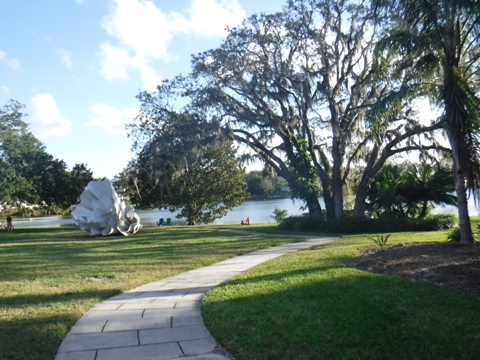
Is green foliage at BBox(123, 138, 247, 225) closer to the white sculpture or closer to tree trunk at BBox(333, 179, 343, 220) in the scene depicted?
the white sculpture

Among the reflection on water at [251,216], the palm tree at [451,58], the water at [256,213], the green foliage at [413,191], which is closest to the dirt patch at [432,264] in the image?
the palm tree at [451,58]

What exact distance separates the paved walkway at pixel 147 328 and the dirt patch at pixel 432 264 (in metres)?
3.21

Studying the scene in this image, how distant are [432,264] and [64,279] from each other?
24.1ft

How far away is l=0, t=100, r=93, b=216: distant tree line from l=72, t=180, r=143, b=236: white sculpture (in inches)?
446

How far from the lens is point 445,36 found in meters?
11.1

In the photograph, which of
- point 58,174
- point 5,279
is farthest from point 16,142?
point 5,279

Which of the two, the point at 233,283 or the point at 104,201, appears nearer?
the point at 233,283

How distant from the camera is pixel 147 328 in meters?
6.02

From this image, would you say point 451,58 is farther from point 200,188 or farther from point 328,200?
point 200,188

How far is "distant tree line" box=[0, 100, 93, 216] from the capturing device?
117ft

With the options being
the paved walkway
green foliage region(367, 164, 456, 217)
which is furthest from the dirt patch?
green foliage region(367, 164, 456, 217)

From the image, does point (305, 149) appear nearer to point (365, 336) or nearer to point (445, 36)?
point (445, 36)

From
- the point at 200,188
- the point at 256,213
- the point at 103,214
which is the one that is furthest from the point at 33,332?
the point at 256,213

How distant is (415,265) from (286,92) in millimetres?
16990
